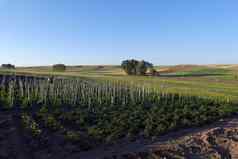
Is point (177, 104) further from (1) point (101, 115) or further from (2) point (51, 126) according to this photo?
(2) point (51, 126)

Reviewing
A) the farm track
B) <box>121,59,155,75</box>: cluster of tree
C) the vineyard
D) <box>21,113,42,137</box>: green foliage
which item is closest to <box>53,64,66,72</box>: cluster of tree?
<box>121,59,155,75</box>: cluster of tree

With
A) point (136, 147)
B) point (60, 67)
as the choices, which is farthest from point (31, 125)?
point (60, 67)

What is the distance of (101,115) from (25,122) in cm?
483

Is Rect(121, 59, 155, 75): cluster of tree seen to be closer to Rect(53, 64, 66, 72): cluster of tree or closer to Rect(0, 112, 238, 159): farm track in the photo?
Rect(53, 64, 66, 72): cluster of tree

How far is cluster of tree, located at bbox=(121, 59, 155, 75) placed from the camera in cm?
7250

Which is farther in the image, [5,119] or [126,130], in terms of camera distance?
[5,119]

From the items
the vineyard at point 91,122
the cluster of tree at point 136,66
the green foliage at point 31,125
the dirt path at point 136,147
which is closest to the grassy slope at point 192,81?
the cluster of tree at point 136,66

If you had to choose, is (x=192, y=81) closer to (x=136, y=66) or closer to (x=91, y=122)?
(x=136, y=66)

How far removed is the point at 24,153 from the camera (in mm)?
10133

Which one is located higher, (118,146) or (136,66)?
(136,66)

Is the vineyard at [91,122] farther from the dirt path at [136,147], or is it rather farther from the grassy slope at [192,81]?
the grassy slope at [192,81]

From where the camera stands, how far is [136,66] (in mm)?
74312

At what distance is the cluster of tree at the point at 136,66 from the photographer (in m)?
72.5

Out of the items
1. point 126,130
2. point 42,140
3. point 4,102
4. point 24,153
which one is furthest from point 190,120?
point 4,102
